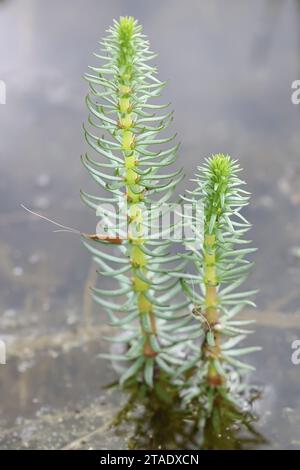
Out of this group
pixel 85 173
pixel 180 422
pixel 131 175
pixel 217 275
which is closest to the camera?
pixel 131 175

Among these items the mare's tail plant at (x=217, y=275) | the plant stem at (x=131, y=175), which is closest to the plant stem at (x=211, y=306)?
the mare's tail plant at (x=217, y=275)

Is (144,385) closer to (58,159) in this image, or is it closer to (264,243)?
(264,243)

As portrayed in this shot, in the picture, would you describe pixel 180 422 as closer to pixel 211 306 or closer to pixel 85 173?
pixel 211 306

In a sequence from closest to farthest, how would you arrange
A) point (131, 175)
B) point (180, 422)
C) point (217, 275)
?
point (131, 175)
point (217, 275)
point (180, 422)

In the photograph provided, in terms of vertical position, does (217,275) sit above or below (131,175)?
below

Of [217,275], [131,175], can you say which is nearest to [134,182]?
[131,175]

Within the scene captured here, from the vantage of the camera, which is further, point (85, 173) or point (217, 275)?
point (85, 173)
